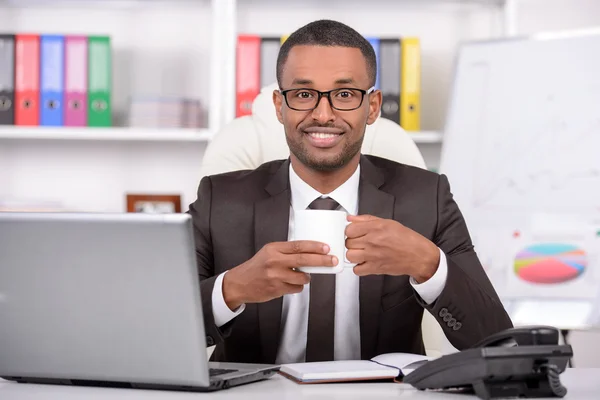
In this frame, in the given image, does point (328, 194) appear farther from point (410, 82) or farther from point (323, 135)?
point (410, 82)

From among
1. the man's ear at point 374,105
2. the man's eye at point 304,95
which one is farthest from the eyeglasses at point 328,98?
the man's ear at point 374,105

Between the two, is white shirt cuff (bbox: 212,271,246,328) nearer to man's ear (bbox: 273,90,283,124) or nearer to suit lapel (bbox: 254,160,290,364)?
suit lapel (bbox: 254,160,290,364)

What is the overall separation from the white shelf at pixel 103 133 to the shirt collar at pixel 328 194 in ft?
3.90

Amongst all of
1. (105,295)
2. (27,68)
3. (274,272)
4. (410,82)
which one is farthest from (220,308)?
(27,68)

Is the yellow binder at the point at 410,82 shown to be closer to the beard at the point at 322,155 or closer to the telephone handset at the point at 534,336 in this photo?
the beard at the point at 322,155

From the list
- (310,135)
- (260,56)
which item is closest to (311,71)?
(310,135)

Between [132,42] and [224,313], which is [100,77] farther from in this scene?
[224,313]

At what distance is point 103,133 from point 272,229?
4.55 feet

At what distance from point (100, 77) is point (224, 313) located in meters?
1.69

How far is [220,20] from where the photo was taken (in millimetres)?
2879

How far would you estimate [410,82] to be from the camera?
2.81m

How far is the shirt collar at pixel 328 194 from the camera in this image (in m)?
1.70

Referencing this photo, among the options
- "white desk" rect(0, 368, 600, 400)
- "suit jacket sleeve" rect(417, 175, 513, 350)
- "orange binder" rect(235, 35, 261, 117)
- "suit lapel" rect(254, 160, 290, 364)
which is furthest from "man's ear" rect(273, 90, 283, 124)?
"orange binder" rect(235, 35, 261, 117)

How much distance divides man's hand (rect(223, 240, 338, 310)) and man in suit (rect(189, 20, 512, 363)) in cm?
25
